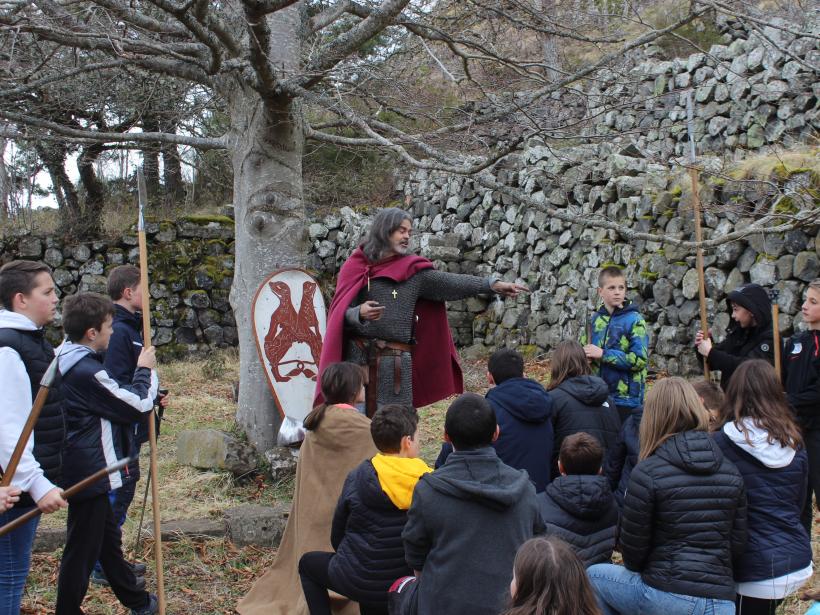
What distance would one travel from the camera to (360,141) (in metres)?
5.48

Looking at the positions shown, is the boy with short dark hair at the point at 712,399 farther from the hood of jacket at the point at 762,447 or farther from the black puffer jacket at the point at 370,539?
the black puffer jacket at the point at 370,539

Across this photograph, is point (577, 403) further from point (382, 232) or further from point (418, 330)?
point (382, 232)

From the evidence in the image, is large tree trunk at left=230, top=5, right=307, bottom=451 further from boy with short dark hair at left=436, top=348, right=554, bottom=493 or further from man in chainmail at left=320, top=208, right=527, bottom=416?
boy with short dark hair at left=436, top=348, right=554, bottom=493

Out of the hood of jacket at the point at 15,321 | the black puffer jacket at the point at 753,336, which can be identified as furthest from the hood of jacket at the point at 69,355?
the black puffer jacket at the point at 753,336

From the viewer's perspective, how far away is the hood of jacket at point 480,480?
8.43ft

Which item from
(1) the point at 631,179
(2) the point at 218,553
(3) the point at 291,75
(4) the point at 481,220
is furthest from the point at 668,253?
(2) the point at 218,553

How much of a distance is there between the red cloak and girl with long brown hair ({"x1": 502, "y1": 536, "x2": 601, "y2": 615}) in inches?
114

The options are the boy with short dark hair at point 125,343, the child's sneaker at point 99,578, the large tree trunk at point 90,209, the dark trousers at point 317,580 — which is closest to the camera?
the dark trousers at point 317,580

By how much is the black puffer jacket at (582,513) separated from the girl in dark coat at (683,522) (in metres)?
0.24

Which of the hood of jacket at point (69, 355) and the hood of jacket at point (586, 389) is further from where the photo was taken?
the hood of jacket at point (586, 389)

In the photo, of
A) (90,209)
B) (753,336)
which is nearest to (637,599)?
(753,336)

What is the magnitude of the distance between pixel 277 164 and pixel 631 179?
186 inches

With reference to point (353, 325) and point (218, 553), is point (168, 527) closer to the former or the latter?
point (218, 553)

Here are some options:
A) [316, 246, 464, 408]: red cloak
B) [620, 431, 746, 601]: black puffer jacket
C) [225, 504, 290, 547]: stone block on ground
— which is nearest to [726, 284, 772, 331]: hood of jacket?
[316, 246, 464, 408]: red cloak
